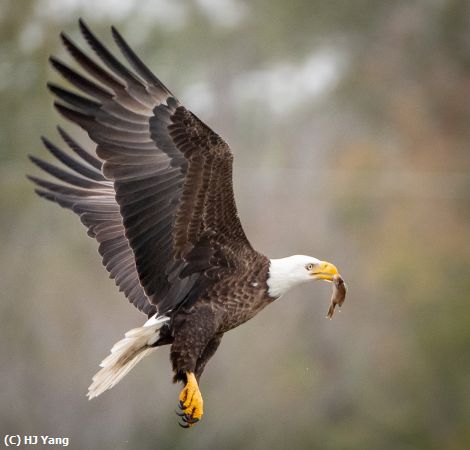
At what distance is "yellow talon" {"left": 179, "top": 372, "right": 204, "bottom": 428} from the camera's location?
3516mm

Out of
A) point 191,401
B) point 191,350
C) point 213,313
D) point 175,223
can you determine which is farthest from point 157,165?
point 191,401

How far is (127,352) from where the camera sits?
12.3ft

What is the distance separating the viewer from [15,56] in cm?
1045

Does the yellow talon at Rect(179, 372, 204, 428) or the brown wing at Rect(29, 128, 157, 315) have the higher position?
the brown wing at Rect(29, 128, 157, 315)

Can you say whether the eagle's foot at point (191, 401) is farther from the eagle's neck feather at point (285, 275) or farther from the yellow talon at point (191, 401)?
the eagle's neck feather at point (285, 275)

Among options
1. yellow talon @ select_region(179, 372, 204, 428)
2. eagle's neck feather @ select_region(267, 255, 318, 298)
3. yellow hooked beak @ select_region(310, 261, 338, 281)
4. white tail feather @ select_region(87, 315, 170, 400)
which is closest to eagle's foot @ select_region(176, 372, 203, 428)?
yellow talon @ select_region(179, 372, 204, 428)

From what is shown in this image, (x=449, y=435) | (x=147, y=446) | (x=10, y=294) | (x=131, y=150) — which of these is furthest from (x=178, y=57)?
(x=131, y=150)

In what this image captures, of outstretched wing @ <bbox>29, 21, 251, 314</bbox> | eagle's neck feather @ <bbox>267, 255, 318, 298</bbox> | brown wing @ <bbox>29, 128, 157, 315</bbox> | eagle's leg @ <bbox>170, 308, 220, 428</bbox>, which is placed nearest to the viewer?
outstretched wing @ <bbox>29, 21, 251, 314</bbox>

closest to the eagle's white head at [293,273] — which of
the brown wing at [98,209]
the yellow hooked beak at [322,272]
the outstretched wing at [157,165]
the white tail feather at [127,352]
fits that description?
the yellow hooked beak at [322,272]

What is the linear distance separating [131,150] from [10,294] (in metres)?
6.59

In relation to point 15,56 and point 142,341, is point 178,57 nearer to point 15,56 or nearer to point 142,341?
point 15,56

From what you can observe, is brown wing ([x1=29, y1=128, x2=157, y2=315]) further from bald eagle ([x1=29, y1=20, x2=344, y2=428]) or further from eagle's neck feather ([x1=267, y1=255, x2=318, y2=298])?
eagle's neck feather ([x1=267, y1=255, x2=318, y2=298])

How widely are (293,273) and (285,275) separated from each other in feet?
0.12

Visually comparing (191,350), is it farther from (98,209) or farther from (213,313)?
(98,209)
